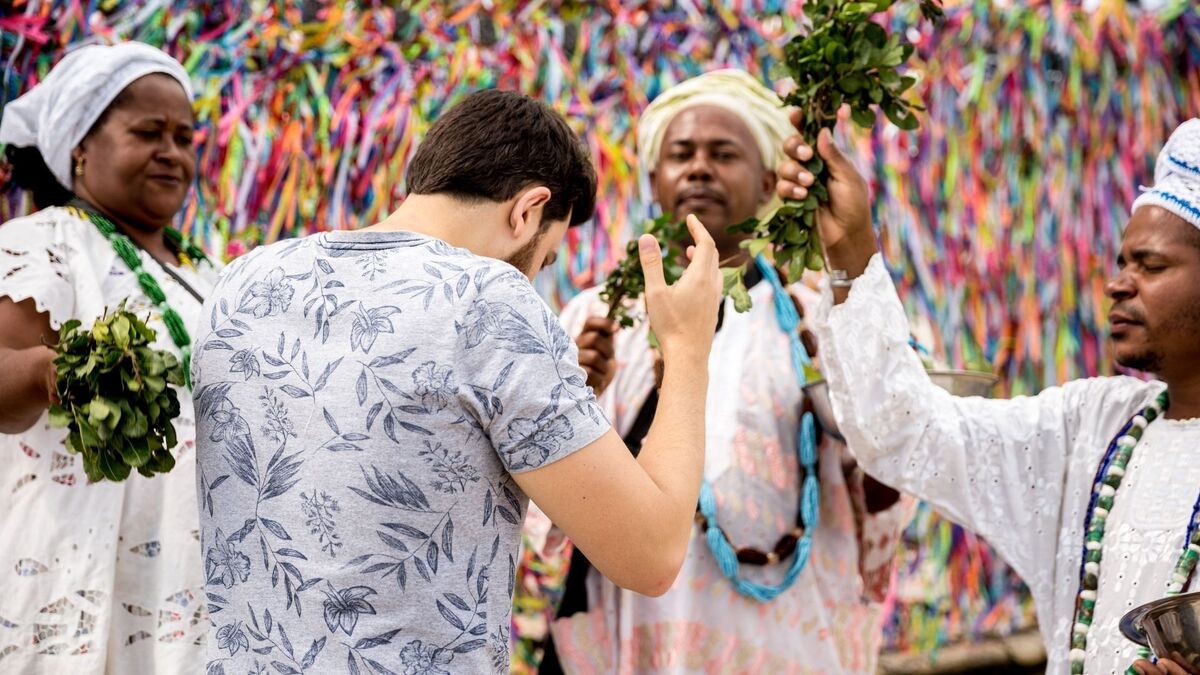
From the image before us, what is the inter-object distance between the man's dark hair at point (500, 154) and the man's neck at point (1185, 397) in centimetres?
137

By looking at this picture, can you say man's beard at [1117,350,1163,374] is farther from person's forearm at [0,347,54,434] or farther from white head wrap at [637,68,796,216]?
person's forearm at [0,347,54,434]

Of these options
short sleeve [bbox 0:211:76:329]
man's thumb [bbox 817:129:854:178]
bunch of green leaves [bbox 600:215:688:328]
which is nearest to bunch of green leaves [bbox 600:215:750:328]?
bunch of green leaves [bbox 600:215:688:328]

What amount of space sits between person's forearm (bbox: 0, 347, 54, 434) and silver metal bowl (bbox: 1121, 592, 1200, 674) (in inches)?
77.8

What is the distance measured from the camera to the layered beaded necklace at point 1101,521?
2.72 metres

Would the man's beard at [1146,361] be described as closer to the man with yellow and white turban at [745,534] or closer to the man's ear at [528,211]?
the man with yellow and white turban at [745,534]

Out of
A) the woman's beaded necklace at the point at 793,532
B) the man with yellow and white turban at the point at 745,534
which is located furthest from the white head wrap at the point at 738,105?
the woman's beaded necklace at the point at 793,532

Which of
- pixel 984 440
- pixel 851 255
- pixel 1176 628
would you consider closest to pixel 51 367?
pixel 851 255

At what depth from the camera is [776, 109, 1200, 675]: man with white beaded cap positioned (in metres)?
2.76

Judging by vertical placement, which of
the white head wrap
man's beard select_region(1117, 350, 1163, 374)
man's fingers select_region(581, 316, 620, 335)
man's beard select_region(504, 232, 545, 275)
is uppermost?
the white head wrap

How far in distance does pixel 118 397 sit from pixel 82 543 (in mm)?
737

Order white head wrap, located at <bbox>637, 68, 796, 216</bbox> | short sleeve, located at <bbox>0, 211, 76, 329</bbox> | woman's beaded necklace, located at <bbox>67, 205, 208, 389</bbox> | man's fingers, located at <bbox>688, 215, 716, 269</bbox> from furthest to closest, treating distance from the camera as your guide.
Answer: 1. white head wrap, located at <bbox>637, 68, 796, 216</bbox>
2. woman's beaded necklace, located at <bbox>67, 205, 208, 389</bbox>
3. short sleeve, located at <bbox>0, 211, 76, 329</bbox>
4. man's fingers, located at <bbox>688, 215, 716, 269</bbox>

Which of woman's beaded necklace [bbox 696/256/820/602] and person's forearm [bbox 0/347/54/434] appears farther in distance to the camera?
woman's beaded necklace [bbox 696/256/820/602]

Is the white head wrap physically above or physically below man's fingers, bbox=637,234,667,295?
above

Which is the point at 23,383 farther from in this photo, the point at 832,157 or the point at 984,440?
the point at 984,440
